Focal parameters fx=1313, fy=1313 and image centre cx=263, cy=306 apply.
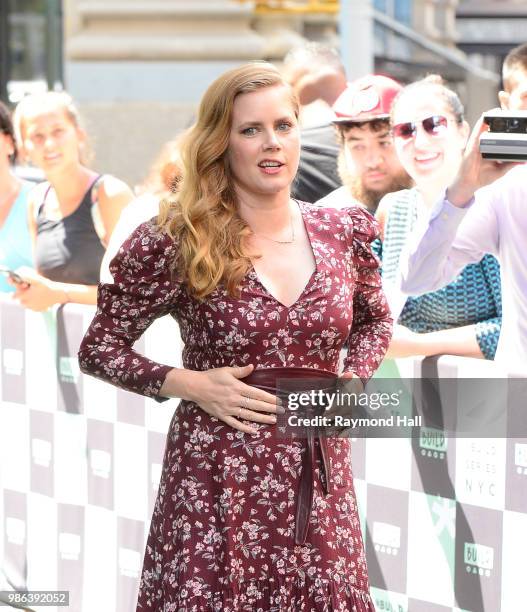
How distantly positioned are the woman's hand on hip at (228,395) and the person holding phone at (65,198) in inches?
80.8

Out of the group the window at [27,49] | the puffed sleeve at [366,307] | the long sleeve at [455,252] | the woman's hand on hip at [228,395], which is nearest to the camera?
the woman's hand on hip at [228,395]

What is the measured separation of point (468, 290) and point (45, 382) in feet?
5.51

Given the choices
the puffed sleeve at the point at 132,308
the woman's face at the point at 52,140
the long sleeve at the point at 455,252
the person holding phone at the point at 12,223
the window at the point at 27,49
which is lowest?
the puffed sleeve at the point at 132,308

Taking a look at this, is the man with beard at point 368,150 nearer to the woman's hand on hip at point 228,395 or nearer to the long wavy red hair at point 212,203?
the long wavy red hair at point 212,203

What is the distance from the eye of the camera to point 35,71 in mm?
14500

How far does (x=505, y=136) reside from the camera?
122 inches

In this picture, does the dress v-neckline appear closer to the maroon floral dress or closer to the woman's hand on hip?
the maroon floral dress

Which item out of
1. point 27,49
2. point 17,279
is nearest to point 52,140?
point 17,279

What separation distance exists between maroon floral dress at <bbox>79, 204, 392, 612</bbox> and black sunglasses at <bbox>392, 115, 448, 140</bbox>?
1.30 m

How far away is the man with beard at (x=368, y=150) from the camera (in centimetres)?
475

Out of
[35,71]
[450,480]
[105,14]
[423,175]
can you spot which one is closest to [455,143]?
[423,175]

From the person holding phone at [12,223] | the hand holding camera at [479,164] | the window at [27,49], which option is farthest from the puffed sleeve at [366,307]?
the window at [27,49]

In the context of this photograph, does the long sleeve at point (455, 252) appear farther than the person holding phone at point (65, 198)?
No

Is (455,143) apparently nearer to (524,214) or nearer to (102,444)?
(524,214)
